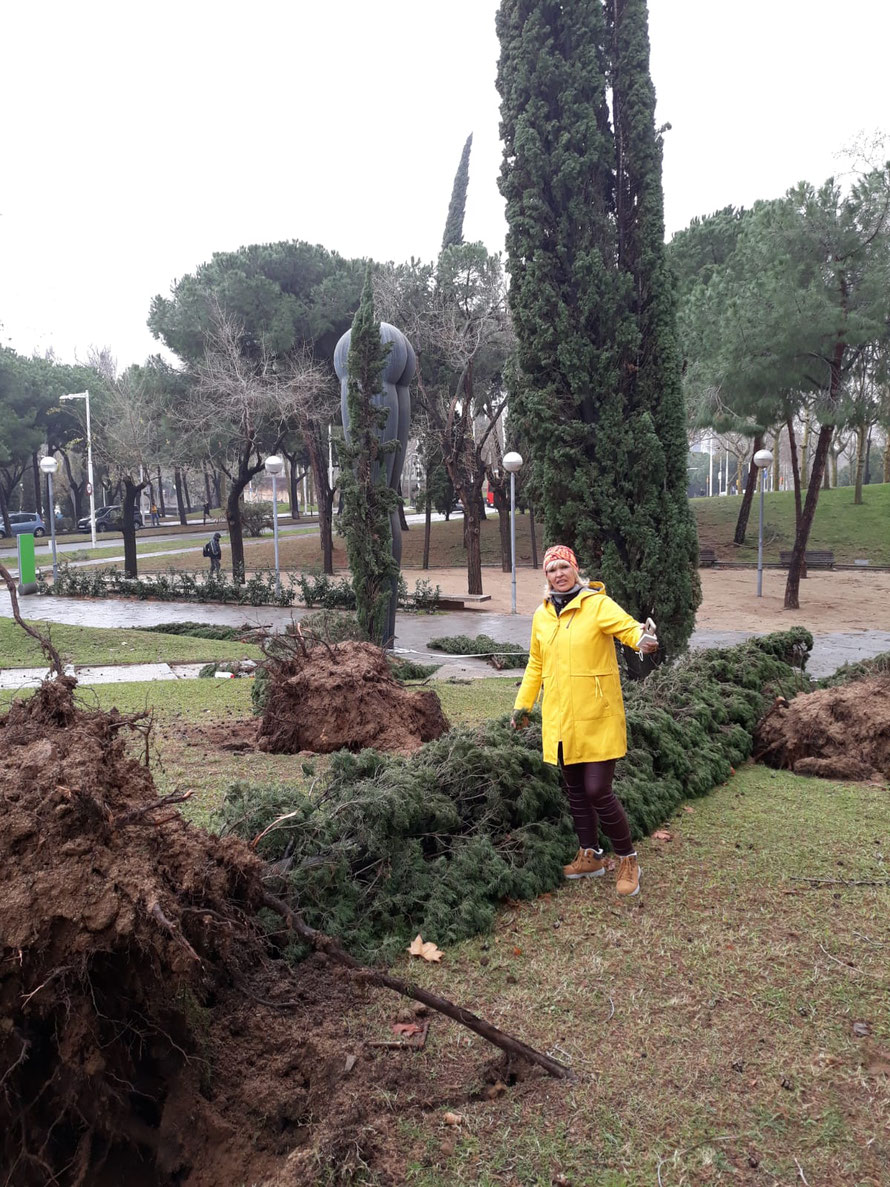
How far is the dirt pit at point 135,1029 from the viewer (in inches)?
90.4

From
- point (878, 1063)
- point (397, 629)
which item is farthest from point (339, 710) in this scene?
point (397, 629)

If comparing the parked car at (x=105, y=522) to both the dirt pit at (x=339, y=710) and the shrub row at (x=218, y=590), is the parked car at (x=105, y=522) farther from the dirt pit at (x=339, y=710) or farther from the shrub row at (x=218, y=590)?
the dirt pit at (x=339, y=710)

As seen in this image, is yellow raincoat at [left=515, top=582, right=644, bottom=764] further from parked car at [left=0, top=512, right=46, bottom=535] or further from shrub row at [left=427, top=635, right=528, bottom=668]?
parked car at [left=0, top=512, right=46, bottom=535]

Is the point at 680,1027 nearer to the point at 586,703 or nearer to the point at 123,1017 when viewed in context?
the point at 586,703

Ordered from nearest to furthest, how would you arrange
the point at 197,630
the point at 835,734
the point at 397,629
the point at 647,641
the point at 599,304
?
the point at 647,641, the point at 835,734, the point at 599,304, the point at 197,630, the point at 397,629

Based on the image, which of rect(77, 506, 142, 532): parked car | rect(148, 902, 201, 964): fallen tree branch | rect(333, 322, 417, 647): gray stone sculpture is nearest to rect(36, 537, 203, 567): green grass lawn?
rect(77, 506, 142, 532): parked car

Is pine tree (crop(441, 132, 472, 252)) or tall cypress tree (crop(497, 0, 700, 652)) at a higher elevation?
pine tree (crop(441, 132, 472, 252))

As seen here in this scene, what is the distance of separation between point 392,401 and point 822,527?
90.5ft

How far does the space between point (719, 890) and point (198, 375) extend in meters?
29.2

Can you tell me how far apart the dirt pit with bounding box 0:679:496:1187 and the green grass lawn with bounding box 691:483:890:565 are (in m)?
30.0

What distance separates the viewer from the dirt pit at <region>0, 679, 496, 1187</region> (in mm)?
2295

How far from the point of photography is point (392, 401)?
11.5 m

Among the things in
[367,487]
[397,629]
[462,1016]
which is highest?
[367,487]

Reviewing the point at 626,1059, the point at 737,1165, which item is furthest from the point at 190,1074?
the point at 737,1165
